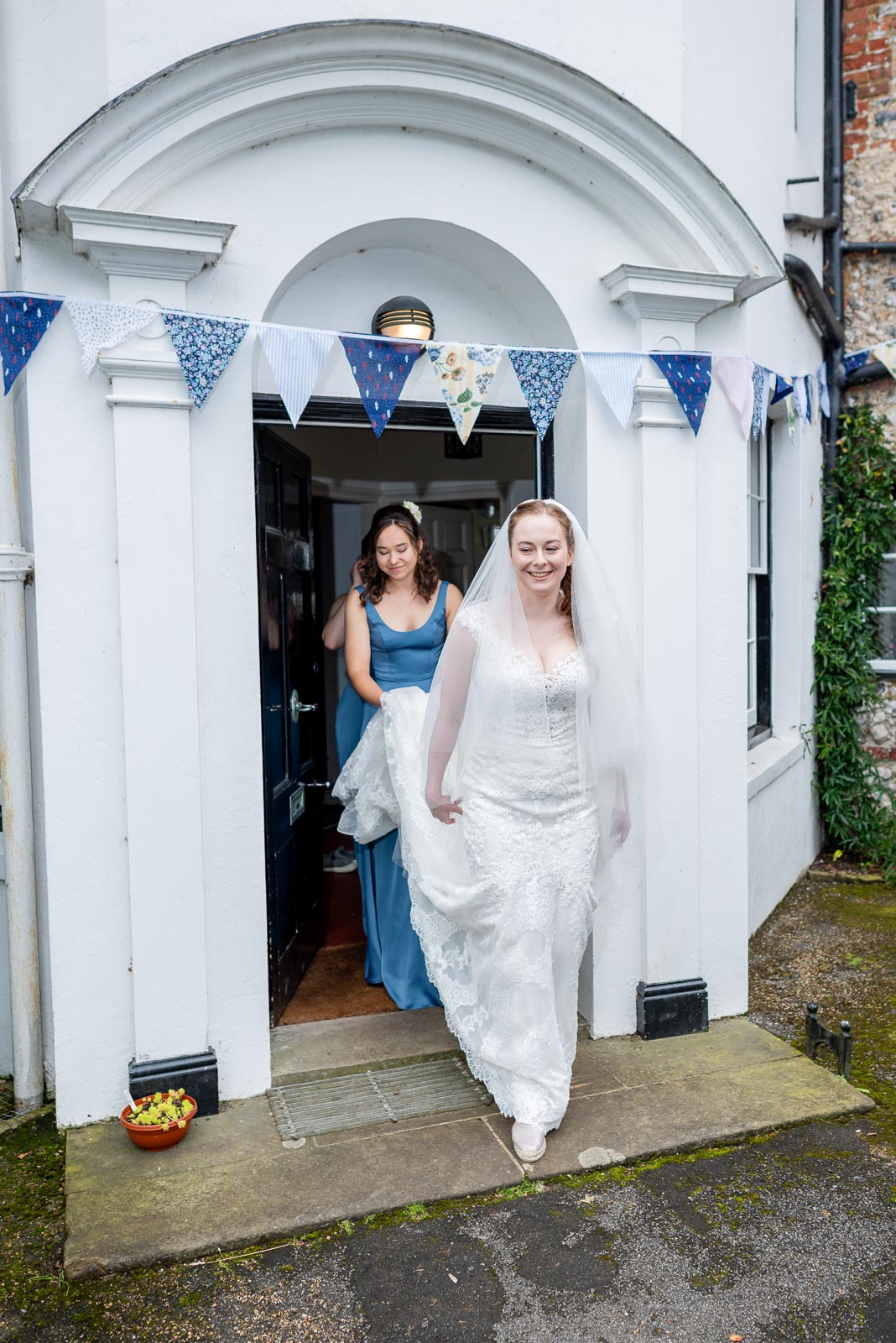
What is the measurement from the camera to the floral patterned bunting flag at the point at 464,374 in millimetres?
3805

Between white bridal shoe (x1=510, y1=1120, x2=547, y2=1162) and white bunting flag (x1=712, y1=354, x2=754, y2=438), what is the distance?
9.49ft

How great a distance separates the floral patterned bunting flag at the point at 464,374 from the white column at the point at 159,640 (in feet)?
2.93

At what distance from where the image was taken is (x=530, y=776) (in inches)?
132

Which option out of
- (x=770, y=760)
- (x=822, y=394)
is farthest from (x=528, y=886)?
(x=822, y=394)

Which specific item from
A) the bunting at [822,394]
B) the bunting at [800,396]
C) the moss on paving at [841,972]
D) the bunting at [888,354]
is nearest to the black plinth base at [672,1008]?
the moss on paving at [841,972]

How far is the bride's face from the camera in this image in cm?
327

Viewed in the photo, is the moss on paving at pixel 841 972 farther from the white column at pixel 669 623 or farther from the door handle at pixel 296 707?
the door handle at pixel 296 707

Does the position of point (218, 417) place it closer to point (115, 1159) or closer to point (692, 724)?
point (692, 724)

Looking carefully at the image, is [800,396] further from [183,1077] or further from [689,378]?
[183,1077]

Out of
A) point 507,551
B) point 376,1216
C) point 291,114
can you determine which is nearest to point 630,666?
point 507,551

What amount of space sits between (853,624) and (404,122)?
4301 mm

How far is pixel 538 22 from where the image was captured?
3850mm

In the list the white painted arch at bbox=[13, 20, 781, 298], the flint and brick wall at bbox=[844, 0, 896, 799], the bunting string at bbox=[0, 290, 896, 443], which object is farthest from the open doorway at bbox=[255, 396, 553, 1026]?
the flint and brick wall at bbox=[844, 0, 896, 799]

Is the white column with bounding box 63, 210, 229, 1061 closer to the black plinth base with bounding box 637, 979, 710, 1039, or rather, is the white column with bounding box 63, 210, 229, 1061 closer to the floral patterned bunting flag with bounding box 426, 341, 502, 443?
the floral patterned bunting flag with bounding box 426, 341, 502, 443
